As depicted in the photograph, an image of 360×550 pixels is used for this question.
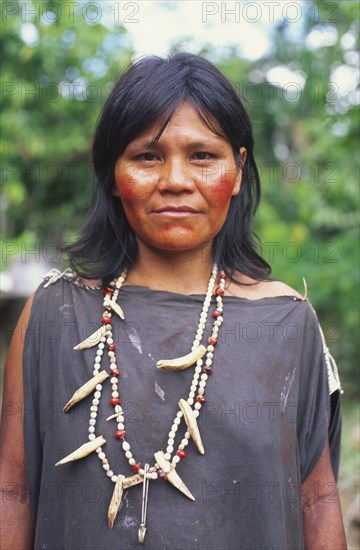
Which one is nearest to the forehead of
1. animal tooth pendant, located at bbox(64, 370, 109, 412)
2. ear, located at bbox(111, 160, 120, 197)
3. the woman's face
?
the woman's face

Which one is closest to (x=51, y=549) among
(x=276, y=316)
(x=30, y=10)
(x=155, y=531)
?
(x=155, y=531)

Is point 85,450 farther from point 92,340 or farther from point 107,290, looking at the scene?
point 107,290

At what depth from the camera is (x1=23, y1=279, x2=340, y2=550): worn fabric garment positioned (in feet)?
6.20

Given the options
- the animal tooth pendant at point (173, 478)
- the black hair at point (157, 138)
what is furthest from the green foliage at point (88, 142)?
the animal tooth pendant at point (173, 478)

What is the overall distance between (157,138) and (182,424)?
750 millimetres

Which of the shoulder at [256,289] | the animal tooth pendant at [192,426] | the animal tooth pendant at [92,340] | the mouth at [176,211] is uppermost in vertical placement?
the mouth at [176,211]

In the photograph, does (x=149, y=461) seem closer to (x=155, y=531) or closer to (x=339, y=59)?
(x=155, y=531)

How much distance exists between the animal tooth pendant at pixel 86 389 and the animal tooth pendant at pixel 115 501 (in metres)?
0.23

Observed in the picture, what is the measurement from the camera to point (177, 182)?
191 cm

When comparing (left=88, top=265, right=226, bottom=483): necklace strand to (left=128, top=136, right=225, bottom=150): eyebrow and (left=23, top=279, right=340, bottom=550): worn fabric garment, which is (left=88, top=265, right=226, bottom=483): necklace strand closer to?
(left=23, top=279, right=340, bottom=550): worn fabric garment

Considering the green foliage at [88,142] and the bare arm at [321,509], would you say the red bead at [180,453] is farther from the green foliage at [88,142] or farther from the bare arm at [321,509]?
the green foliage at [88,142]

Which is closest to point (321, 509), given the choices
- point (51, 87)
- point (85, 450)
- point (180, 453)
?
point (180, 453)

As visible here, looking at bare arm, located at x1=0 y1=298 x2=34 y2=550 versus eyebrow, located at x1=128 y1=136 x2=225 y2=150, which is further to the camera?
bare arm, located at x1=0 y1=298 x2=34 y2=550

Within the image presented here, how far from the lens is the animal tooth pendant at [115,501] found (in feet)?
6.07
